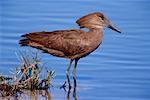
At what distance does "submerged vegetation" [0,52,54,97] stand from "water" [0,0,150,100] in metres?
0.21

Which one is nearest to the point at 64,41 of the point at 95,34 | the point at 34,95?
the point at 95,34

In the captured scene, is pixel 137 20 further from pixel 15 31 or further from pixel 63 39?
pixel 63 39

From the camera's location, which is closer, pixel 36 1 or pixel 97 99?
pixel 97 99

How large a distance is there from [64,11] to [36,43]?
4.95m

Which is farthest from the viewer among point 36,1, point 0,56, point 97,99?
point 36,1

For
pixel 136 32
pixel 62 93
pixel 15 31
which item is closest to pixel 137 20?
pixel 136 32

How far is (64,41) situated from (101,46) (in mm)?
2365

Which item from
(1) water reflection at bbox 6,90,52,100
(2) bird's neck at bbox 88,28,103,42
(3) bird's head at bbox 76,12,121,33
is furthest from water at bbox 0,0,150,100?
(3) bird's head at bbox 76,12,121,33

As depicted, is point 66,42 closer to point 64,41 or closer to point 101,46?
point 64,41

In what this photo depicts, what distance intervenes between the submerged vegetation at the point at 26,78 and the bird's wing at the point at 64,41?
26 cm

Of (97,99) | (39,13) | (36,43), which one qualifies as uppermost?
(39,13)

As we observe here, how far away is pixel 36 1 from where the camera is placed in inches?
755

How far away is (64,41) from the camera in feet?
43.2

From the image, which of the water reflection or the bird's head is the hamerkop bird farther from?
the water reflection
